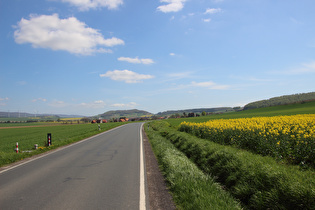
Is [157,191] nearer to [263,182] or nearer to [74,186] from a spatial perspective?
[74,186]

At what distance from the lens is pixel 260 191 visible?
4.50m

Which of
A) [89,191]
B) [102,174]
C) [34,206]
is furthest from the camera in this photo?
[102,174]

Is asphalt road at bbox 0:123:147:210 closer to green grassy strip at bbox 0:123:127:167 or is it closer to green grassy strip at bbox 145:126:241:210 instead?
green grassy strip at bbox 145:126:241:210

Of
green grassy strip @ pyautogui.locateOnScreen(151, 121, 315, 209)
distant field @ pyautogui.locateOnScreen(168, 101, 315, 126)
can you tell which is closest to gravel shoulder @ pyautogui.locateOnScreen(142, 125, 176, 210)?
A: green grassy strip @ pyautogui.locateOnScreen(151, 121, 315, 209)

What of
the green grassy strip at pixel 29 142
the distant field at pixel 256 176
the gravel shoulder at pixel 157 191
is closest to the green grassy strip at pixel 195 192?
the distant field at pixel 256 176

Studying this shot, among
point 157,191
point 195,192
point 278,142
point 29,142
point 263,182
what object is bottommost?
point 29,142

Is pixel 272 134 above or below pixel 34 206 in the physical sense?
above

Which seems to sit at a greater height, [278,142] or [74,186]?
[278,142]

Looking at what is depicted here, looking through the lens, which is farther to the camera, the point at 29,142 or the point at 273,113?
the point at 273,113

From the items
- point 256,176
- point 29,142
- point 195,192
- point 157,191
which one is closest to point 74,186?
point 157,191

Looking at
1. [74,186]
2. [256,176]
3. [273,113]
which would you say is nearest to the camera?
[256,176]

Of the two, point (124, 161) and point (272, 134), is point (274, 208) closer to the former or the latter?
point (272, 134)

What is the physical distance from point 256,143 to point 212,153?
231cm

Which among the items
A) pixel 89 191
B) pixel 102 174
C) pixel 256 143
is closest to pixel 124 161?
pixel 102 174
